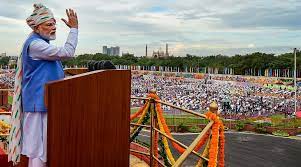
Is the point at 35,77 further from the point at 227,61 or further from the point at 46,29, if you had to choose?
the point at 227,61

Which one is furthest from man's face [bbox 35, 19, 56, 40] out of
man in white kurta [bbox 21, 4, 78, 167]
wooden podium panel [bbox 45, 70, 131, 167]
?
wooden podium panel [bbox 45, 70, 131, 167]

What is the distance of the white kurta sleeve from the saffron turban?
131mm

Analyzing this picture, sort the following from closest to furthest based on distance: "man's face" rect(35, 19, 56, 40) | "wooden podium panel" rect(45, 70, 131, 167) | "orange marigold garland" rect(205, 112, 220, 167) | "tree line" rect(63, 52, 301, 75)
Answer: "wooden podium panel" rect(45, 70, 131, 167) → "man's face" rect(35, 19, 56, 40) → "orange marigold garland" rect(205, 112, 220, 167) → "tree line" rect(63, 52, 301, 75)

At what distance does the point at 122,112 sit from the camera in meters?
2.57

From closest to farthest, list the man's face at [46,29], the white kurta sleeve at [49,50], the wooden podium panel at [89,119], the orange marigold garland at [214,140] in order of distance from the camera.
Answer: the wooden podium panel at [89,119] → the white kurta sleeve at [49,50] → the man's face at [46,29] → the orange marigold garland at [214,140]

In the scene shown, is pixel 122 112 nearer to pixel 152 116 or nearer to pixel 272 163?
pixel 152 116

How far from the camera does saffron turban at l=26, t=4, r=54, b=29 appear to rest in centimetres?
237

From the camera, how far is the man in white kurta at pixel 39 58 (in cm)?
229

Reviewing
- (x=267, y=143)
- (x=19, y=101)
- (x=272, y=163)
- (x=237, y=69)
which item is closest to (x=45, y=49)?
(x=19, y=101)

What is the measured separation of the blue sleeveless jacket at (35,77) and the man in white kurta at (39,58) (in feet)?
0.11

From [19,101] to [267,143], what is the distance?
20.0 m

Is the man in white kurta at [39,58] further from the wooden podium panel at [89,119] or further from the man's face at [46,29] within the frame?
the wooden podium panel at [89,119]

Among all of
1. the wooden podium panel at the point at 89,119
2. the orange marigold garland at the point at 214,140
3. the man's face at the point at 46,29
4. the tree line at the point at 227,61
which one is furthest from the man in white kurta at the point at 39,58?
the tree line at the point at 227,61

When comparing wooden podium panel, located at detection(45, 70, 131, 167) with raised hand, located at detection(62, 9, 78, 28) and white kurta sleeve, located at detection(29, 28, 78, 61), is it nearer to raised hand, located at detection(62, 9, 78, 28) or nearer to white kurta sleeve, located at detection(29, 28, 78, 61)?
white kurta sleeve, located at detection(29, 28, 78, 61)
